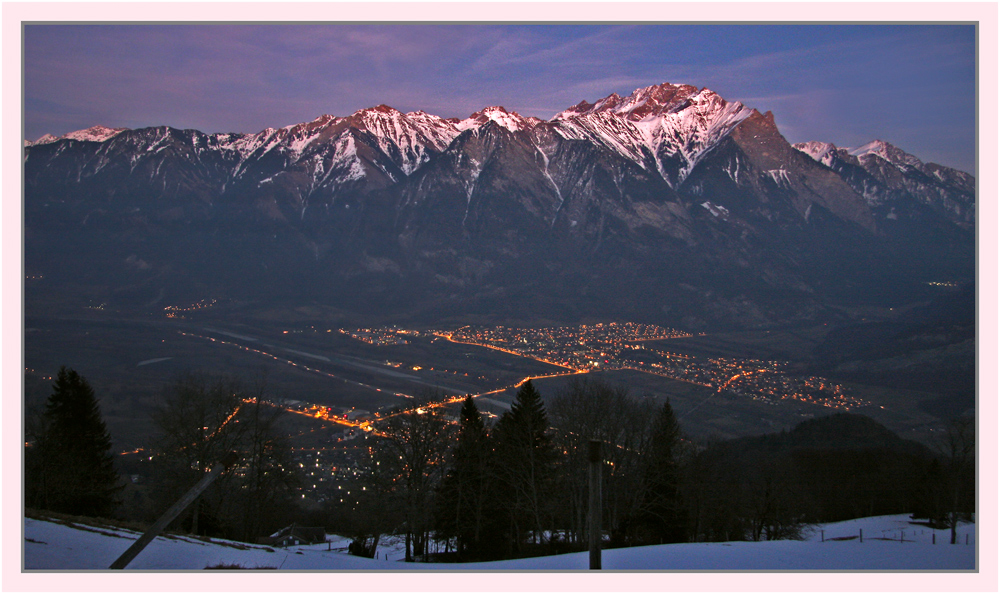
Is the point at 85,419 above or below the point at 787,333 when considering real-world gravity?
below

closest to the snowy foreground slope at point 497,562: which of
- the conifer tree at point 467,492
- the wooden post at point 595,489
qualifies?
the wooden post at point 595,489

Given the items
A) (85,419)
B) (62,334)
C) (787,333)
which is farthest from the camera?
(787,333)

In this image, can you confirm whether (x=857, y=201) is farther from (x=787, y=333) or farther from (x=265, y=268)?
(x=265, y=268)

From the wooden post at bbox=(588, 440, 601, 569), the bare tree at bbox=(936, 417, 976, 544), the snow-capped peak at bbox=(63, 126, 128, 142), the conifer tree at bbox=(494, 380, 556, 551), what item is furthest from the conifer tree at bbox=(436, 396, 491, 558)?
the snow-capped peak at bbox=(63, 126, 128, 142)

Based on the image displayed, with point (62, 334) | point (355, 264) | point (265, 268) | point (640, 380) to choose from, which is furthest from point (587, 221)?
point (62, 334)

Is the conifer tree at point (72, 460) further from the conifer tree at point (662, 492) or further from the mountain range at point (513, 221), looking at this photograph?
the mountain range at point (513, 221)

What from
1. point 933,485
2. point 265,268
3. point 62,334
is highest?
point 265,268

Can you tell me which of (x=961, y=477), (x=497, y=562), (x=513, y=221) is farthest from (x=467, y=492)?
(x=513, y=221)

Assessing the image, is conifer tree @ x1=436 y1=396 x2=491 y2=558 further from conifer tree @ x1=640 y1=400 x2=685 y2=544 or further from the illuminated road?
the illuminated road
